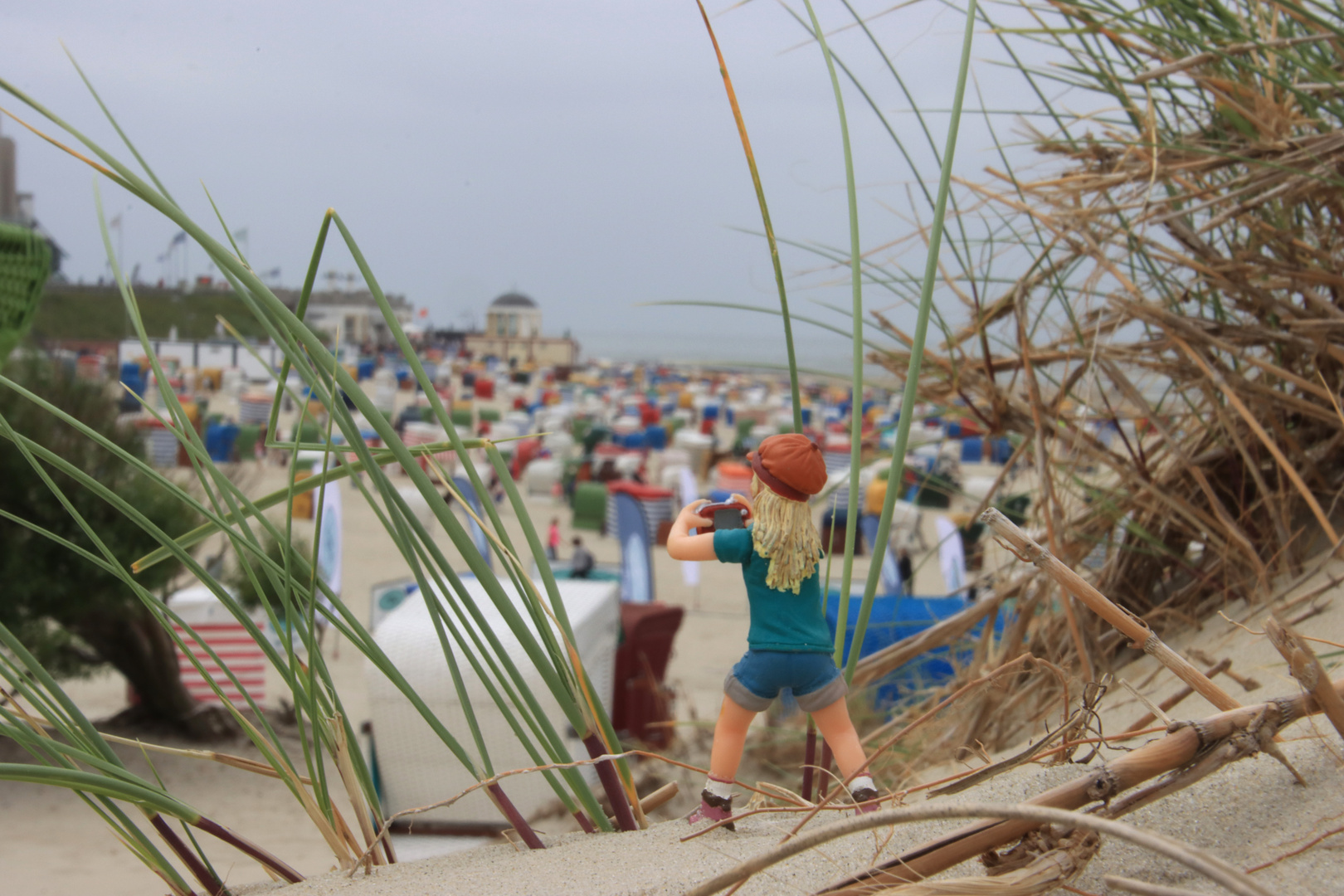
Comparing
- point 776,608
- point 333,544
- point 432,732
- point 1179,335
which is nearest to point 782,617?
point 776,608

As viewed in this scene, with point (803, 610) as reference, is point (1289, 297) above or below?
above

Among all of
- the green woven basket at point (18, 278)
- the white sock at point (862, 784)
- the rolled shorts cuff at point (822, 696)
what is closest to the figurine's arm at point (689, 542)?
the rolled shorts cuff at point (822, 696)

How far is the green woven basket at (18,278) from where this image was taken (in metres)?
4.29

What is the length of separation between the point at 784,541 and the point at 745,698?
0.25m

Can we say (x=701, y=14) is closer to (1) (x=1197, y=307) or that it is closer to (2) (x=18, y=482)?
(1) (x=1197, y=307)

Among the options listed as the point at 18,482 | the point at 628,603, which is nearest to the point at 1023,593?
the point at 628,603

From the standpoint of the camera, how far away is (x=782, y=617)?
→ 1.43 m

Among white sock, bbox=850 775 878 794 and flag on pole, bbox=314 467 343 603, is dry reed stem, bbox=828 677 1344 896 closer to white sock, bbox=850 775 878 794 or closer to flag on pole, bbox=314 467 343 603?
Result: white sock, bbox=850 775 878 794

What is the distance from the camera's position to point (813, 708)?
143 centimetres

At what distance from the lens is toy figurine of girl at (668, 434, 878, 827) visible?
1.42m

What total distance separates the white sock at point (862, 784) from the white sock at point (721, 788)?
17 centimetres

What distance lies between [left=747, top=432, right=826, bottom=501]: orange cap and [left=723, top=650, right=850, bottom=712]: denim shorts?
24 cm

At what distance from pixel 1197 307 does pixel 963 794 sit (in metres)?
1.82

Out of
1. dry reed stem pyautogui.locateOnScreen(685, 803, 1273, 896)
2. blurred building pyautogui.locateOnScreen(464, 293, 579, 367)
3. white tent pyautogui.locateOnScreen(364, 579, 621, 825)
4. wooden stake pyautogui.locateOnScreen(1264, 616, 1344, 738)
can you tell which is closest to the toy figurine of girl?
dry reed stem pyautogui.locateOnScreen(685, 803, 1273, 896)
